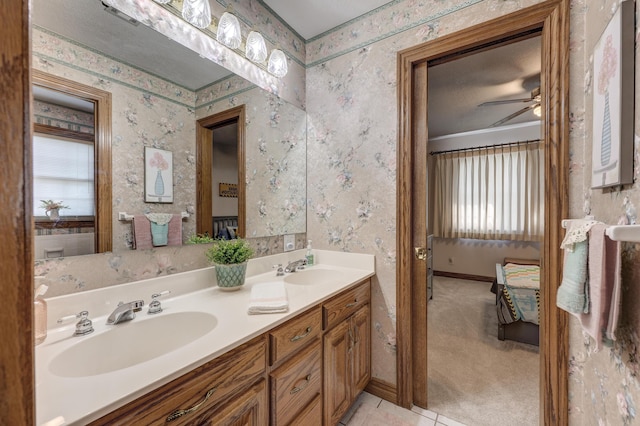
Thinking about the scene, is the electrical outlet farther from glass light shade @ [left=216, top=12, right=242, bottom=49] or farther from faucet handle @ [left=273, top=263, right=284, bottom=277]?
glass light shade @ [left=216, top=12, right=242, bottom=49]

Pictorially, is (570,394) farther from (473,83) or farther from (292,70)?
(473,83)

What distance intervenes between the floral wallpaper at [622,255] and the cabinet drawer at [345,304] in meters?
0.98

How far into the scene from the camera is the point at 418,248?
1627 mm

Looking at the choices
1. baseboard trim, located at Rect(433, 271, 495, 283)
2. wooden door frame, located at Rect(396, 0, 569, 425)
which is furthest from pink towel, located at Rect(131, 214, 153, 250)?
baseboard trim, located at Rect(433, 271, 495, 283)

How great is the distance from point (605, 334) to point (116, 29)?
2054 mm

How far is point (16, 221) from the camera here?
35 centimetres

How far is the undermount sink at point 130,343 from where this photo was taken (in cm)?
78

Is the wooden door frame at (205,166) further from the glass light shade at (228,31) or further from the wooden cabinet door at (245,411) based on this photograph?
the wooden cabinet door at (245,411)

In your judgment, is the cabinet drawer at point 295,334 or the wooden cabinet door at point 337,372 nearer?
the cabinet drawer at point 295,334

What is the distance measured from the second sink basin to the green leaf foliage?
1.35 feet

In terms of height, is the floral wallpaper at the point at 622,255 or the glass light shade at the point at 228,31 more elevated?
the glass light shade at the point at 228,31

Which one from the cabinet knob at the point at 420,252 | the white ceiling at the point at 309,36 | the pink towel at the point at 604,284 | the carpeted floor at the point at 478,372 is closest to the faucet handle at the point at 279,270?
the cabinet knob at the point at 420,252

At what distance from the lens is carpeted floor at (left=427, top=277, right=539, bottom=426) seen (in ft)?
5.17

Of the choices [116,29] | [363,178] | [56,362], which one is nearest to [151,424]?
[56,362]
